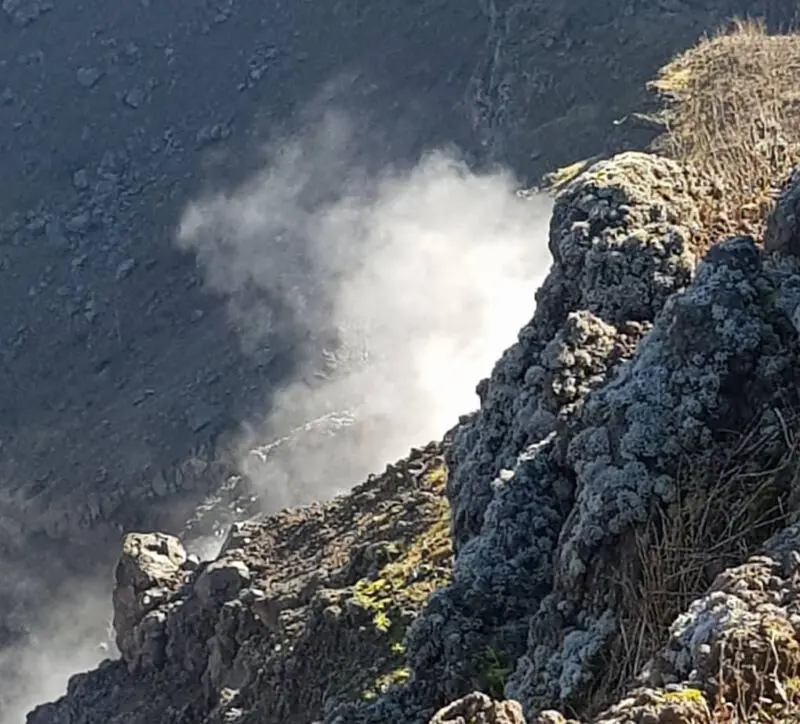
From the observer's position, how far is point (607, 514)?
584 centimetres

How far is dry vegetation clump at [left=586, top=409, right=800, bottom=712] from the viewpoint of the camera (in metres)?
5.25

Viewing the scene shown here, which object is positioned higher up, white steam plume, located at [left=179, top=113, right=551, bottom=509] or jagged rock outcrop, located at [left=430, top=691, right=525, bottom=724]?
white steam plume, located at [left=179, top=113, right=551, bottom=509]

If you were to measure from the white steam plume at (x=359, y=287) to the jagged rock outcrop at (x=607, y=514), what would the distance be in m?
15.5

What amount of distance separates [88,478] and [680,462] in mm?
25661

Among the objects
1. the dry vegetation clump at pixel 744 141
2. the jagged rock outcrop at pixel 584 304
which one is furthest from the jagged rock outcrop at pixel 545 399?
the dry vegetation clump at pixel 744 141

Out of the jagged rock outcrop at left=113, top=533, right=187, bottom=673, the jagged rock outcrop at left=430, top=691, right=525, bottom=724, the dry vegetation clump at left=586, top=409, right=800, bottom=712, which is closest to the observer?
the jagged rock outcrop at left=430, top=691, right=525, bottom=724

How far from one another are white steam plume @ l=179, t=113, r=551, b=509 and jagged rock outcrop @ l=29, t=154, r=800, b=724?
15.5 metres

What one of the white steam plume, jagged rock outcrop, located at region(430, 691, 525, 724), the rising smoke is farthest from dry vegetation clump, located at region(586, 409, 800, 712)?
the white steam plume

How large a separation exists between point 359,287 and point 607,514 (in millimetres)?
26178

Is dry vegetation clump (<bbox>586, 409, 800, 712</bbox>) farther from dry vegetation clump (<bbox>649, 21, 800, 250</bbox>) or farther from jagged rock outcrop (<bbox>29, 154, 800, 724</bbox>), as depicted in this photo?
dry vegetation clump (<bbox>649, 21, 800, 250</bbox>)

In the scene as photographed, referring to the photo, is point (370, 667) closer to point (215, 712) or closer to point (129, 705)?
point (215, 712)

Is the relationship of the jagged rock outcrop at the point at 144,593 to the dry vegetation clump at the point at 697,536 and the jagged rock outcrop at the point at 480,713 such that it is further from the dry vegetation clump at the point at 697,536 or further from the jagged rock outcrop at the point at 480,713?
the jagged rock outcrop at the point at 480,713

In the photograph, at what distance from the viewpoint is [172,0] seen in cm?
4303

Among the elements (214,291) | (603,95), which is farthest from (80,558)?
(603,95)
